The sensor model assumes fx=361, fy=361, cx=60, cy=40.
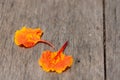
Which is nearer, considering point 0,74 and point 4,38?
point 0,74

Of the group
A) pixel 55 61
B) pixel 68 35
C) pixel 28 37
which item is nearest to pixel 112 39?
pixel 68 35

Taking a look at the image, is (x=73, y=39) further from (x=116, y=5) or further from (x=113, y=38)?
(x=116, y=5)

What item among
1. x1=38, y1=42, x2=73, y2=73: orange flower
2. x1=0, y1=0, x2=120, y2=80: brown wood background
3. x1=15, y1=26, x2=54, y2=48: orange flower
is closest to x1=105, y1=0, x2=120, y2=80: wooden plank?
x1=0, y1=0, x2=120, y2=80: brown wood background

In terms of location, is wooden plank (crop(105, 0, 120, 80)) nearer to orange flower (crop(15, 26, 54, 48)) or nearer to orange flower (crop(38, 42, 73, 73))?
orange flower (crop(38, 42, 73, 73))

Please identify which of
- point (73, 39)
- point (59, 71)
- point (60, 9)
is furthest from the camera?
point (60, 9)

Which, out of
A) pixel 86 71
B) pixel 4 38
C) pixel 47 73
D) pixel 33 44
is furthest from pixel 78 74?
pixel 4 38

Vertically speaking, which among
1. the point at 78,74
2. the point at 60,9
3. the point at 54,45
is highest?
the point at 60,9
